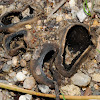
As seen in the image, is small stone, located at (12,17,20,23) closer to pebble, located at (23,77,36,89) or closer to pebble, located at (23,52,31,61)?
pebble, located at (23,52,31,61)

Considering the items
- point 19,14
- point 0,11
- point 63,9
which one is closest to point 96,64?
point 63,9

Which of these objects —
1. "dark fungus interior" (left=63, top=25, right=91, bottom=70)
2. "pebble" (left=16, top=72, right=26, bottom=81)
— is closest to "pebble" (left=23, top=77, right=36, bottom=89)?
"pebble" (left=16, top=72, right=26, bottom=81)

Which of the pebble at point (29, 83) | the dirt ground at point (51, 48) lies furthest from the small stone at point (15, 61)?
the pebble at point (29, 83)

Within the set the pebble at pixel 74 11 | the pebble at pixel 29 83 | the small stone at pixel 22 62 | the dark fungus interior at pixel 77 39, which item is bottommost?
the pebble at pixel 29 83

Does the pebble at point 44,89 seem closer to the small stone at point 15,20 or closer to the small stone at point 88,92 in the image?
the small stone at point 88,92

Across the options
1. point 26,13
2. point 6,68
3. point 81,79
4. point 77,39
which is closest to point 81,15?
point 77,39

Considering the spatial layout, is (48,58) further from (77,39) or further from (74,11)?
(74,11)
